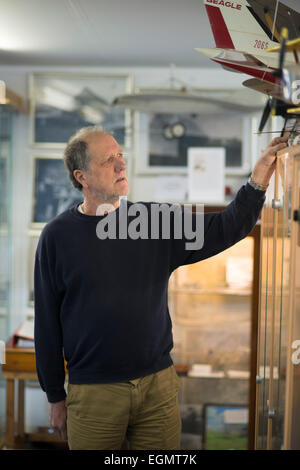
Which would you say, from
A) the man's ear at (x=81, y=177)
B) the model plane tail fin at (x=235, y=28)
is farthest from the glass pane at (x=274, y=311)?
the man's ear at (x=81, y=177)

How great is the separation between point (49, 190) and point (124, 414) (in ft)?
7.16

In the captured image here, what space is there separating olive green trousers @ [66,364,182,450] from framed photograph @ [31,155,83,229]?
197 cm

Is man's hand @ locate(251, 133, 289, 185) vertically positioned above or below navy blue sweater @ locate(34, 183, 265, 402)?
above

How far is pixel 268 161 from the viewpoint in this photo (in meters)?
1.50

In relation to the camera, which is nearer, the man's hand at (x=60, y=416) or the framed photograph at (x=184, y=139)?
the man's hand at (x=60, y=416)

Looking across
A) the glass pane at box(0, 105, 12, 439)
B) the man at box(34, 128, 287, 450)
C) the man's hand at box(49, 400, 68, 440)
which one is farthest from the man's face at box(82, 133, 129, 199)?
the glass pane at box(0, 105, 12, 439)

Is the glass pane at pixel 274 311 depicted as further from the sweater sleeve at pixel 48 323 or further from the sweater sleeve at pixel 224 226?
the sweater sleeve at pixel 48 323

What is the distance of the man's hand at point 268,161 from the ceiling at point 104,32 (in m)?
0.77

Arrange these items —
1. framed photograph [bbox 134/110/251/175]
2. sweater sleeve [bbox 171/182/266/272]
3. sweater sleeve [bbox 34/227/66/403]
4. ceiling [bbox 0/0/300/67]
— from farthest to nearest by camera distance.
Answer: framed photograph [bbox 134/110/251/175], ceiling [bbox 0/0/300/67], sweater sleeve [bbox 34/227/66/403], sweater sleeve [bbox 171/182/266/272]

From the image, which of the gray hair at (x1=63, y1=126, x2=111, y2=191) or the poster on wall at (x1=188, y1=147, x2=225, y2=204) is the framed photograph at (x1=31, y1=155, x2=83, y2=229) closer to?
the poster on wall at (x1=188, y1=147, x2=225, y2=204)

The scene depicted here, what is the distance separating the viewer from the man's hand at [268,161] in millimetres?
1457

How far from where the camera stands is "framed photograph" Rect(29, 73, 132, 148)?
345cm

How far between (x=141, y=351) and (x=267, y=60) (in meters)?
0.94
